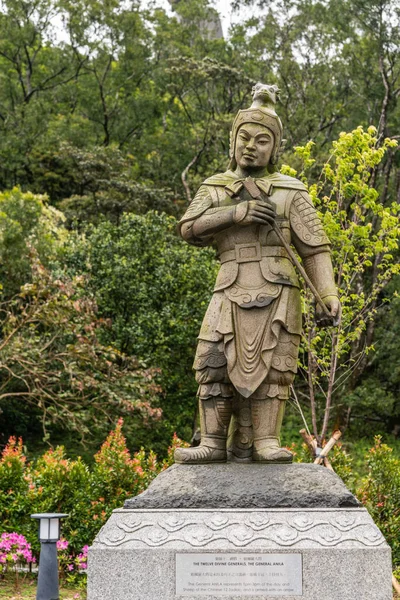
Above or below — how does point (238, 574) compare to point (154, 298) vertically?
below

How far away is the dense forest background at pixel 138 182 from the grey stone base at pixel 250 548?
6.27 meters

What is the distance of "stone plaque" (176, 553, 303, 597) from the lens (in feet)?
16.3

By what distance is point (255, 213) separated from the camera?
5762mm

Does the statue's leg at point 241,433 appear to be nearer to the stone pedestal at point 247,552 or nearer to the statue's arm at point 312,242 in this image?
the stone pedestal at point 247,552

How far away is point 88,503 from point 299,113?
13.9 m

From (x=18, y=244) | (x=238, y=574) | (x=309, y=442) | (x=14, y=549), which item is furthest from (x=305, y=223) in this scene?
(x=18, y=244)

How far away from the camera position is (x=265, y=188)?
6016 millimetres

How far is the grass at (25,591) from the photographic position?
8.33 m

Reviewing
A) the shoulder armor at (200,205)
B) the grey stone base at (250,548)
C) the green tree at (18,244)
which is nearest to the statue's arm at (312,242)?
the shoulder armor at (200,205)

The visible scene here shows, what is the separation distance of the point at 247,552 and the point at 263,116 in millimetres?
2944

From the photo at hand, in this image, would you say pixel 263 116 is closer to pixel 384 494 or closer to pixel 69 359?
pixel 384 494

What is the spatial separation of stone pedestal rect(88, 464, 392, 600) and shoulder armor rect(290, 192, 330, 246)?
5.78 ft

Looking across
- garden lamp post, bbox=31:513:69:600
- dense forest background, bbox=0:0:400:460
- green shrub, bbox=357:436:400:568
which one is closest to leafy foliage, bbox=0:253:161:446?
dense forest background, bbox=0:0:400:460

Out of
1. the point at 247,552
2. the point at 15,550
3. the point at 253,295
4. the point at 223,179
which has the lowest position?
the point at 15,550
